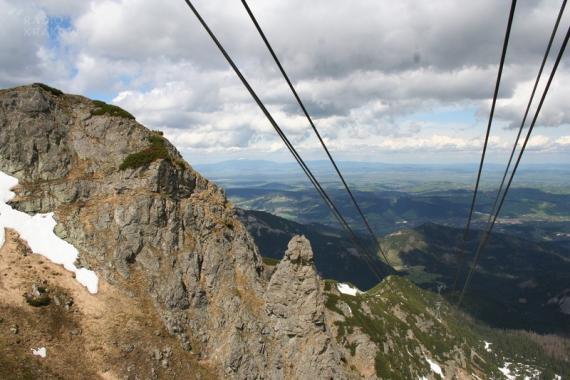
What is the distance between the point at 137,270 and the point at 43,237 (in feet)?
47.7

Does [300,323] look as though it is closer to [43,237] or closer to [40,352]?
[40,352]

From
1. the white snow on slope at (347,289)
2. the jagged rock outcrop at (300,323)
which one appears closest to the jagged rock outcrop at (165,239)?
the jagged rock outcrop at (300,323)

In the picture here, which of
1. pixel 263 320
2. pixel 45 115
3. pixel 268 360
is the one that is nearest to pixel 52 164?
pixel 45 115

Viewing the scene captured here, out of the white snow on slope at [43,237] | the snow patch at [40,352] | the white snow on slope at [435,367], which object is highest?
the white snow on slope at [43,237]

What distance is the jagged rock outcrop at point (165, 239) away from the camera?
A: 5981 cm

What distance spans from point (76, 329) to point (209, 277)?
21.9 m

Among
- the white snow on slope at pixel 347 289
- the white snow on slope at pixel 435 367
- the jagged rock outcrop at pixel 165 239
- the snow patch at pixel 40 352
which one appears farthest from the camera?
the white snow on slope at pixel 435 367

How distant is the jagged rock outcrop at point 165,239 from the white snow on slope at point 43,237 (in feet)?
4.08

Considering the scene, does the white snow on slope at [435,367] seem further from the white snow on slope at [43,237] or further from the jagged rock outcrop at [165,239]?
the white snow on slope at [43,237]

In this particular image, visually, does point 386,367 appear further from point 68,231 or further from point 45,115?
point 45,115

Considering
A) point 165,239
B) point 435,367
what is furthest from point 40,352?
point 435,367

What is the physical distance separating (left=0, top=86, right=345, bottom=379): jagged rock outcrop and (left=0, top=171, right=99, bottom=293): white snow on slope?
124 centimetres

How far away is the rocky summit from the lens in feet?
163

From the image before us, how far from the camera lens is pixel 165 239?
6394 centimetres
